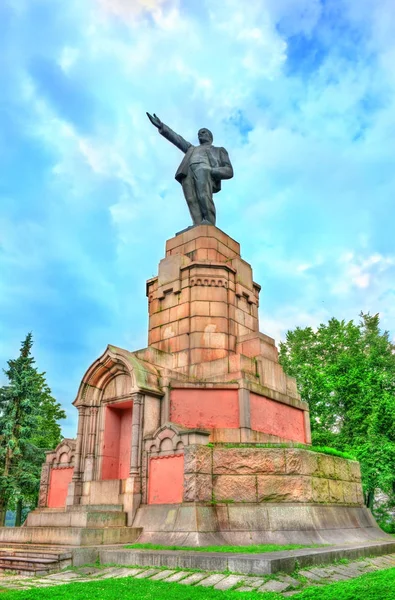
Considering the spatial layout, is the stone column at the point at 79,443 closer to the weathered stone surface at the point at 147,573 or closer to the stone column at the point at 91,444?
the stone column at the point at 91,444

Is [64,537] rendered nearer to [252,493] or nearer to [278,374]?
[252,493]

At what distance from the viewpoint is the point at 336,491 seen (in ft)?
41.4

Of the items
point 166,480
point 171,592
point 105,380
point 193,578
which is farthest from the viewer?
point 105,380

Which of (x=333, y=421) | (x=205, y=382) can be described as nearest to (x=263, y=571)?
(x=205, y=382)

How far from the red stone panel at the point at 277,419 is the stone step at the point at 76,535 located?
4.18 meters

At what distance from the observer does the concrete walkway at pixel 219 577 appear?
22.5 feet

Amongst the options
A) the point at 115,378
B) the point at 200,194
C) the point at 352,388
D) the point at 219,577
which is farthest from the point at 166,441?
the point at 352,388

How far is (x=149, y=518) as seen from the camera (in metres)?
11.2

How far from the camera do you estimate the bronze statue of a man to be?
1791 centimetres

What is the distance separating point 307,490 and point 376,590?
6.19 meters

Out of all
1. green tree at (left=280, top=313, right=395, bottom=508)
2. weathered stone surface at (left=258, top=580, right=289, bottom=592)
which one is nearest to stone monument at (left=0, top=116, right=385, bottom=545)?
weathered stone surface at (left=258, top=580, right=289, bottom=592)

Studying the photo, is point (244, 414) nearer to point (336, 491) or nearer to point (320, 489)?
point (320, 489)

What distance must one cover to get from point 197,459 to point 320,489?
125 inches

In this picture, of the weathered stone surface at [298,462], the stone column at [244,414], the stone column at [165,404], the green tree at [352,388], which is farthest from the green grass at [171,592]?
the green tree at [352,388]
